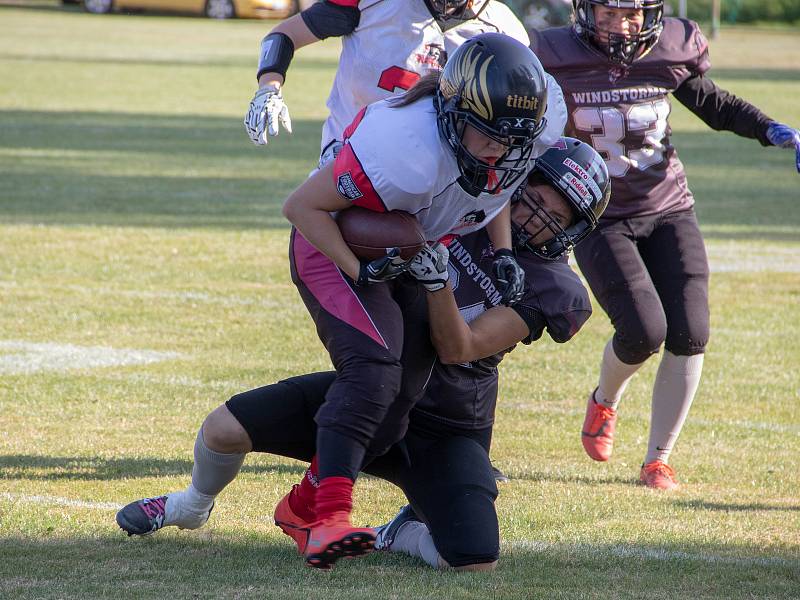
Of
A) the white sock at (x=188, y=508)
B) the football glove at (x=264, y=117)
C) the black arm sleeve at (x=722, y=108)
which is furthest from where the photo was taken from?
the black arm sleeve at (x=722, y=108)

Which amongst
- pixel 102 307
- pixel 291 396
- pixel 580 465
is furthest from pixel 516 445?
pixel 102 307

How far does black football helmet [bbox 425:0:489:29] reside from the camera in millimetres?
4859

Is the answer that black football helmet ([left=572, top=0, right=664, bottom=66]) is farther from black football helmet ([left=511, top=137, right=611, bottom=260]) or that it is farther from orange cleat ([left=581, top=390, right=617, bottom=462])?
orange cleat ([left=581, top=390, right=617, bottom=462])

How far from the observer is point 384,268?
361 cm

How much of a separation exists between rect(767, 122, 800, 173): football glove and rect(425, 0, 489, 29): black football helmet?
1247mm

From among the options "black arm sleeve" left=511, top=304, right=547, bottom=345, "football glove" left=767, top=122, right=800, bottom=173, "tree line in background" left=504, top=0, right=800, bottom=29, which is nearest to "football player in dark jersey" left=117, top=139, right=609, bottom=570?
"black arm sleeve" left=511, top=304, right=547, bottom=345

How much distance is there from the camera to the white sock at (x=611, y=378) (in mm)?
5172

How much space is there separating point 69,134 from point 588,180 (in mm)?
12210

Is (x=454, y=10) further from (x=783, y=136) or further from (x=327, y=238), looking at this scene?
(x=327, y=238)

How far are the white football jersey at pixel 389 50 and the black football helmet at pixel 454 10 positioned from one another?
0.03m

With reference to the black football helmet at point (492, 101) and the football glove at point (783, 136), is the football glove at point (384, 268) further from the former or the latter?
the football glove at point (783, 136)

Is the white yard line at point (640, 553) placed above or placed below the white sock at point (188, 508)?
below

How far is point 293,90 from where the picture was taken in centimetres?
2128

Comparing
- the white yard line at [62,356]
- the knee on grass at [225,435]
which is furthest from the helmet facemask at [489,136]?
the white yard line at [62,356]
